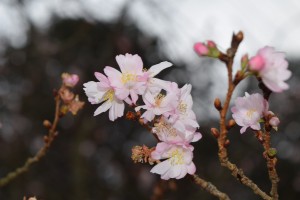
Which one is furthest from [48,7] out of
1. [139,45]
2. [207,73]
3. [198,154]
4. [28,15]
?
[198,154]

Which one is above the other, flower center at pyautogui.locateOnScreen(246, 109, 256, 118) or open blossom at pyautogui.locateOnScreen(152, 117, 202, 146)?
flower center at pyautogui.locateOnScreen(246, 109, 256, 118)

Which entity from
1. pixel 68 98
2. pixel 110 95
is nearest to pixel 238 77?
pixel 110 95

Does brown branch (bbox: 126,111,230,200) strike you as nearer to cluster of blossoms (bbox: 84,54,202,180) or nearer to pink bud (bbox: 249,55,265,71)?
cluster of blossoms (bbox: 84,54,202,180)

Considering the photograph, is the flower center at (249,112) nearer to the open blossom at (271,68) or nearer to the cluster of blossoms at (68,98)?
the open blossom at (271,68)

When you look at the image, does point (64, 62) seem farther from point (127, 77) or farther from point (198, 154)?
point (127, 77)

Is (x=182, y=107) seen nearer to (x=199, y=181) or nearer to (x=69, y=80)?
(x=199, y=181)

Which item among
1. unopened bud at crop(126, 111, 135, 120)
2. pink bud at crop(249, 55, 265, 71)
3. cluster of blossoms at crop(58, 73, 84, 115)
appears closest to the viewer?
pink bud at crop(249, 55, 265, 71)

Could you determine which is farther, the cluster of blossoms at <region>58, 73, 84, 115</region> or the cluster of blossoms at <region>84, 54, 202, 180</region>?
the cluster of blossoms at <region>58, 73, 84, 115</region>

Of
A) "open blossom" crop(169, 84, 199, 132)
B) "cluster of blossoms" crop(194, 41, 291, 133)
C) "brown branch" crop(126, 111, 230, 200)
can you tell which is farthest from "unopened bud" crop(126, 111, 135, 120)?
"cluster of blossoms" crop(194, 41, 291, 133)
